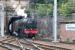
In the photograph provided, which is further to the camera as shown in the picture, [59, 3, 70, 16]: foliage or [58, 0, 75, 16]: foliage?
[59, 3, 70, 16]: foliage

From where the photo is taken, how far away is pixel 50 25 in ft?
73.9

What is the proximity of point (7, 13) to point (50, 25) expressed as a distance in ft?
23.0

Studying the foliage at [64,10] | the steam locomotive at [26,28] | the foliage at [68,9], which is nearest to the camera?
the steam locomotive at [26,28]

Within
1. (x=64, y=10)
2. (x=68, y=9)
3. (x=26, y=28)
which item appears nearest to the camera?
(x=26, y=28)

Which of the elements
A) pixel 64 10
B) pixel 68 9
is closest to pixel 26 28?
pixel 64 10

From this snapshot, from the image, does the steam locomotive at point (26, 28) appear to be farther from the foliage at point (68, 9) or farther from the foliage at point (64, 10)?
the foliage at point (68, 9)

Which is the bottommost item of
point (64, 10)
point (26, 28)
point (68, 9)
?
point (26, 28)

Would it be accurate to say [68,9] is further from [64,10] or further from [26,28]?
[26,28]

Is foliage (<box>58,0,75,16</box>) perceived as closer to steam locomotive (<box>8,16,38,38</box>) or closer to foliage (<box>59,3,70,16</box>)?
foliage (<box>59,3,70,16</box>)

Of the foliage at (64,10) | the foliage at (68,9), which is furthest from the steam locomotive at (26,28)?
the foliage at (68,9)

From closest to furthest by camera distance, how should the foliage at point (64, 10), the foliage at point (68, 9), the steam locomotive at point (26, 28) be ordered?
the steam locomotive at point (26, 28) < the foliage at point (68, 9) < the foliage at point (64, 10)

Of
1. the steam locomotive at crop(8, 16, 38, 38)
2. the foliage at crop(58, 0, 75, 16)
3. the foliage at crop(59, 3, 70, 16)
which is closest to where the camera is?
the steam locomotive at crop(8, 16, 38, 38)

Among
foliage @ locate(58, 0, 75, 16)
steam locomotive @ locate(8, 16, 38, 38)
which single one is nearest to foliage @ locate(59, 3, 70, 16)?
foliage @ locate(58, 0, 75, 16)

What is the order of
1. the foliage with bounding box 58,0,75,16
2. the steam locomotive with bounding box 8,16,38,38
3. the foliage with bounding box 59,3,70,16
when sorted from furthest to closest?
the foliage with bounding box 59,3,70,16 → the foliage with bounding box 58,0,75,16 → the steam locomotive with bounding box 8,16,38,38
